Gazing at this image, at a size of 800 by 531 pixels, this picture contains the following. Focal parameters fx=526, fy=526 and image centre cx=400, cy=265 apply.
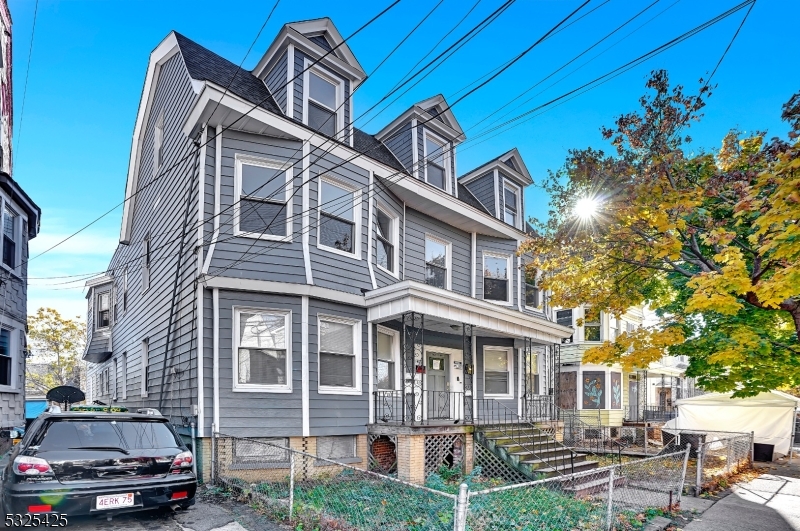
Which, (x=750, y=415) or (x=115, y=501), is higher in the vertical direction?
(x=115, y=501)

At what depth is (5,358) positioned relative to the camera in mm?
12430

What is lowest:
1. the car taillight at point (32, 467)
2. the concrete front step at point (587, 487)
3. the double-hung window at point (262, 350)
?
the concrete front step at point (587, 487)

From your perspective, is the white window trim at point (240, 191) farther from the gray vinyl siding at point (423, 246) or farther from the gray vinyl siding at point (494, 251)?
the gray vinyl siding at point (494, 251)

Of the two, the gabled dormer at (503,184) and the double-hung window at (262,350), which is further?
the gabled dormer at (503,184)

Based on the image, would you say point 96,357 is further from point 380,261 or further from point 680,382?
point 680,382

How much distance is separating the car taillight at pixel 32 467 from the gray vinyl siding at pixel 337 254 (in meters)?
5.51

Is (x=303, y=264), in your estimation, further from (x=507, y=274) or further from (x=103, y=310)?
(x=103, y=310)

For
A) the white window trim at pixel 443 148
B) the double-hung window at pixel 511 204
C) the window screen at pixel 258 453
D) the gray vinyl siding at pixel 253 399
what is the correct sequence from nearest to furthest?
the window screen at pixel 258 453 < the gray vinyl siding at pixel 253 399 < the white window trim at pixel 443 148 < the double-hung window at pixel 511 204

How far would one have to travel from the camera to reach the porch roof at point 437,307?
10.2 m

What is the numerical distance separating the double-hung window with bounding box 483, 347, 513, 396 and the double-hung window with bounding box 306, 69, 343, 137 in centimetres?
748

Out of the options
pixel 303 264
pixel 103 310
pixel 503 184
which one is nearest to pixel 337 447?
pixel 303 264

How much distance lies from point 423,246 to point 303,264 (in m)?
4.33

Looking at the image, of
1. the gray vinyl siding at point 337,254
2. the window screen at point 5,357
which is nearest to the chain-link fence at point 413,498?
the gray vinyl siding at point 337,254

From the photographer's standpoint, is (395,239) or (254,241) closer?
(254,241)
